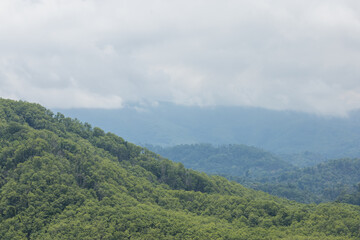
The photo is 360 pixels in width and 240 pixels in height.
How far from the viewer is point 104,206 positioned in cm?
4466

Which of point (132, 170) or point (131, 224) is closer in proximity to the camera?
point (131, 224)

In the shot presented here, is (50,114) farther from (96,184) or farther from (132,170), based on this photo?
(96,184)

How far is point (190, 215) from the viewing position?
1901 inches

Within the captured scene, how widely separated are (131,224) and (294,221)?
1983cm

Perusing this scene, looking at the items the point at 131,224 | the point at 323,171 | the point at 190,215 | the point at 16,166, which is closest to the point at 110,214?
the point at 131,224

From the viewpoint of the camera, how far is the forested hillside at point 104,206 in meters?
40.1

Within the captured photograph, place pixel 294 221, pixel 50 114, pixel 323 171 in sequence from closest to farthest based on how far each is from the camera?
pixel 294 221 → pixel 50 114 → pixel 323 171

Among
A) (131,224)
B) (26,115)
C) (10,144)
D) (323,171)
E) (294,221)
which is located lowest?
(131,224)

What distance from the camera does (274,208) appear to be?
48.9 metres

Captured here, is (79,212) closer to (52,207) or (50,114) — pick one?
(52,207)

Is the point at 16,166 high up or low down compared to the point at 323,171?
down

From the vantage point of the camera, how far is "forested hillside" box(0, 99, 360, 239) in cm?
4006

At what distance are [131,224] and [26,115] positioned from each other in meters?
31.1

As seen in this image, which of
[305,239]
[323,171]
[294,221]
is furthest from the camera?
[323,171]
